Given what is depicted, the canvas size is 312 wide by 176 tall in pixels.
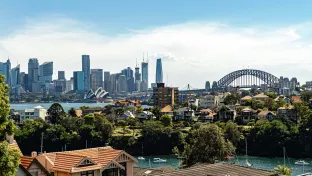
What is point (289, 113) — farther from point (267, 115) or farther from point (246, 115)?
point (246, 115)

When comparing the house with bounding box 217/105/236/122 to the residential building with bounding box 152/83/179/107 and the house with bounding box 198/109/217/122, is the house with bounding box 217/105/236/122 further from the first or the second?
the residential building with bounding box 152/83/179/107

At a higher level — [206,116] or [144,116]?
[206,116]

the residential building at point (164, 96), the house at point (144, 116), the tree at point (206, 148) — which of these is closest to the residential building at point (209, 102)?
the residential building at point (164, 96)

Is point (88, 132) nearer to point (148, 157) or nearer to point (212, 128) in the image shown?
point (148, 157)

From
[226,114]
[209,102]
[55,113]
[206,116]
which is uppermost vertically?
[209,102]

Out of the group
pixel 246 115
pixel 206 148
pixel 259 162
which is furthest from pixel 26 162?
pixel 246 115

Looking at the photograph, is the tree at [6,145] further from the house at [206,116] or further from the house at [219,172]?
the house at [206,116]

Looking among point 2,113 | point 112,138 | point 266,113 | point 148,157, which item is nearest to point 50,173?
point 2,113

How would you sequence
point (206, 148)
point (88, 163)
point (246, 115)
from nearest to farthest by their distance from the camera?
point (88, 163) < point (206, 148) < point (246, 115)

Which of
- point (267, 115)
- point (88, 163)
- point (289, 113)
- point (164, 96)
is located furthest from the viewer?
point (164, 96)
